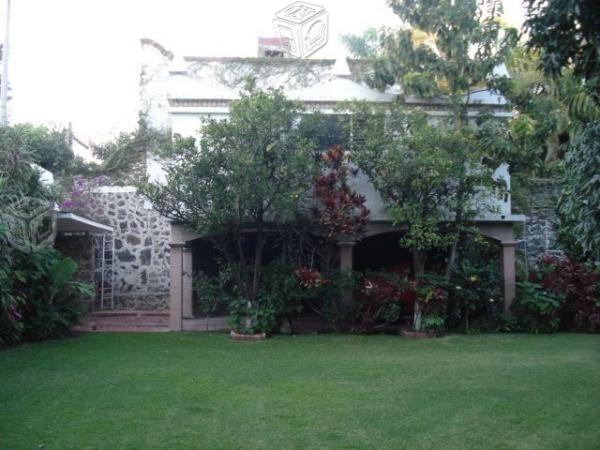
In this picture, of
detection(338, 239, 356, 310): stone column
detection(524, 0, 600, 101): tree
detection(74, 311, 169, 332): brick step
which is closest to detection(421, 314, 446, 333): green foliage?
detection(338, 239, 356, 310): stone column

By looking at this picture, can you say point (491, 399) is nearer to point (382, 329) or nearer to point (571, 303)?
point (382, 329)

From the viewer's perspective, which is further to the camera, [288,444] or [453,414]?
[453,414]

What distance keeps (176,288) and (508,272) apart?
668cm

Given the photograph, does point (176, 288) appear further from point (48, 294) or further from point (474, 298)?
point (474, 298)

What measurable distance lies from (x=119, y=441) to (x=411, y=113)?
831 centimetres

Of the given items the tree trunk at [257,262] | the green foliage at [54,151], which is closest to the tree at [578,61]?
the tree trunk at [257,262]

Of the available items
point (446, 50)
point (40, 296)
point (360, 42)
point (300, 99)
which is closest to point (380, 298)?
point (300, 99)

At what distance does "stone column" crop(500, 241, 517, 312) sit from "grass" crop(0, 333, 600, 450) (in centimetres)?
186

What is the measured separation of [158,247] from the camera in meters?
15.8

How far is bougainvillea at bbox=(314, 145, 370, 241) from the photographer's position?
11.3 meters

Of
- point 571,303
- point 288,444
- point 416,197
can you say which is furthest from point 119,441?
point 571,303

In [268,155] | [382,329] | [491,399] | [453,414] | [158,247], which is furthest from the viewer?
[158,247]

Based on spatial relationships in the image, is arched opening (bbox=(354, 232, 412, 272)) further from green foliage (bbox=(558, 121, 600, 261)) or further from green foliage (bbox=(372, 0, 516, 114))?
green foliage (bbox=(558, 121, 600, 261))

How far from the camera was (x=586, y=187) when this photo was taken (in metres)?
4.92
